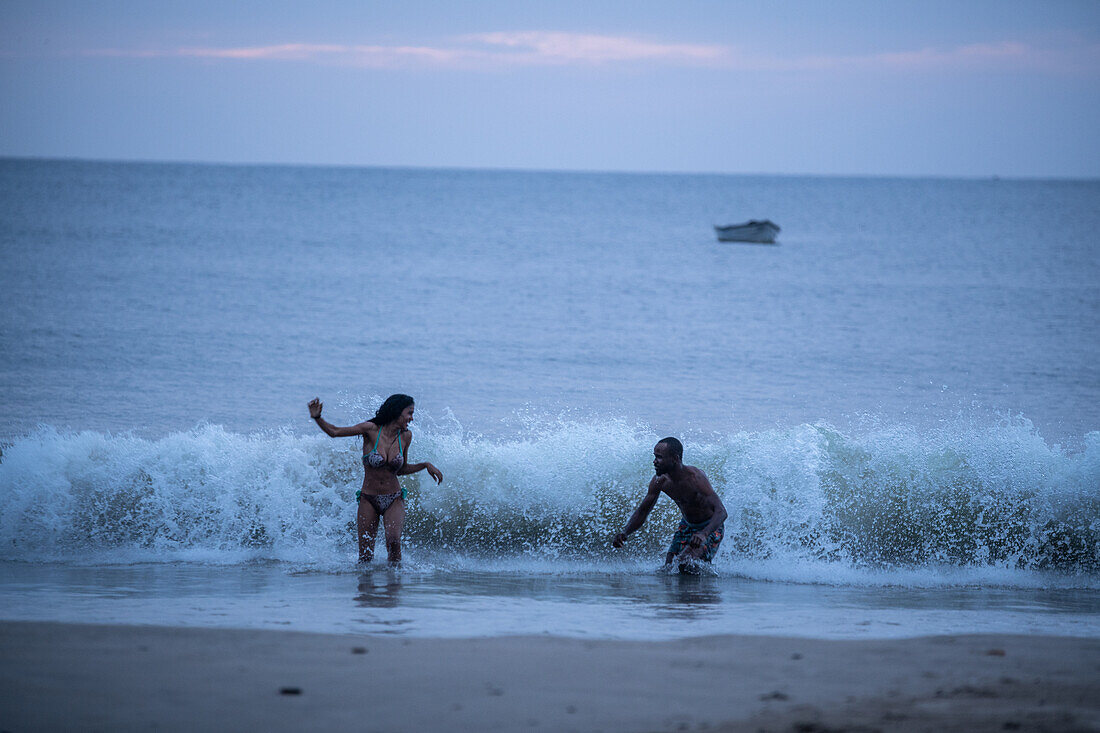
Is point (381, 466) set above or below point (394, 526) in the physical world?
above

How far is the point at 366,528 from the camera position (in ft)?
26.1

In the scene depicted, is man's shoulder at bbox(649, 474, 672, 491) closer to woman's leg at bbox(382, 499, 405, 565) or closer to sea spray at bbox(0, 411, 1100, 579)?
sea spray at bbox(0, 411, 1100, 579)

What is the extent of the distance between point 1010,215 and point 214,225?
2435 inches

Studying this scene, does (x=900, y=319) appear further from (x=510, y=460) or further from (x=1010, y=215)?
(x=1010, y=215)

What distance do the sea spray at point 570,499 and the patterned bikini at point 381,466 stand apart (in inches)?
56.2

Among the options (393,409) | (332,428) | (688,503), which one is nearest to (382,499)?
(393,409)

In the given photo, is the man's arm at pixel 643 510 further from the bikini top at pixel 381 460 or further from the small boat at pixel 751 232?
the small boat at pixel 751 232

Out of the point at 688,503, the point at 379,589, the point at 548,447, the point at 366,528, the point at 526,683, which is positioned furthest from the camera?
the point at 548,447

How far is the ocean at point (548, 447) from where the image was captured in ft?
23.6

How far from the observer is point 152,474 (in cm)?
988

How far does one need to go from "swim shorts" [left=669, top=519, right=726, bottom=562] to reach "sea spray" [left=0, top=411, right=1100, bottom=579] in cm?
Result: 55

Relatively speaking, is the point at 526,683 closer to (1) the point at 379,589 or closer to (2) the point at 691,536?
(1) the point at 379,589

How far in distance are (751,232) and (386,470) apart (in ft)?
146

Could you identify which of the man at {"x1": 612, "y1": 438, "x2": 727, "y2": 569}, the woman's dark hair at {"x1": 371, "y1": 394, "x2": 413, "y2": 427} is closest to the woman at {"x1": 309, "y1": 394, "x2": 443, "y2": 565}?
the woman's dark hair at {"x1": 371, "y1": 394, "x2": 413, "y2": 427}
